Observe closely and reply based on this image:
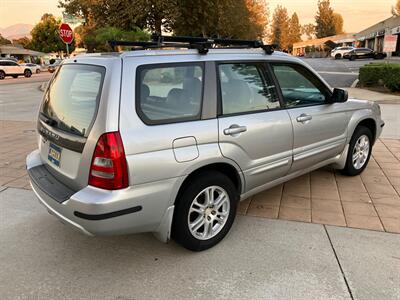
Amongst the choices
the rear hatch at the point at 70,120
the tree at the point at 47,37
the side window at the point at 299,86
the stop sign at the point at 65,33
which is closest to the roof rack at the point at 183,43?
the side window at the point at 299,86

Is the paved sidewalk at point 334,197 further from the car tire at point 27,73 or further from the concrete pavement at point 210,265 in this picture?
the car tire at point 27,73

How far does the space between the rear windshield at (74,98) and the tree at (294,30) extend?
366 ft

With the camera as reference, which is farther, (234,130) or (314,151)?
(314,151)

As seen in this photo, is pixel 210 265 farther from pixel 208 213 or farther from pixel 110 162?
pixel 110 162

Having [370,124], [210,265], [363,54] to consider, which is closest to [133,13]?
[370,124]

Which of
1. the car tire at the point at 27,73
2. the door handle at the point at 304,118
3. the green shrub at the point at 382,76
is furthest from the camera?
the car tire at the point at 27,73

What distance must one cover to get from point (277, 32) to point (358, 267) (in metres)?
112

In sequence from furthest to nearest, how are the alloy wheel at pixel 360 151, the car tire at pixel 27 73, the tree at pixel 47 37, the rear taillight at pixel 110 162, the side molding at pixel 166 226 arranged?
the tree at pixel 47 37 → the car tire at pixel 27 73 → the alloy wheel at pixel 360 151 → the side molding at pixel 166 226 → the rear taillight at pixel 110 162

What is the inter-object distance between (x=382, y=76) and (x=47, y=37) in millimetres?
70612

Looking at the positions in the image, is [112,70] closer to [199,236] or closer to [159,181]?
[159,181]

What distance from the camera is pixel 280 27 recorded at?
349ft

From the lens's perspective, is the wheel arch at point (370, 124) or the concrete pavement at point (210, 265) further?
the wheel arch at point (370, 124)

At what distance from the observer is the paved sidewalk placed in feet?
12.2

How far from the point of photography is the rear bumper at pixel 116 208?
2.49 m
